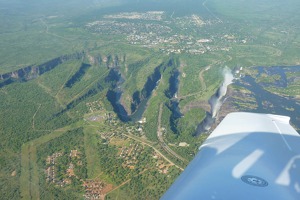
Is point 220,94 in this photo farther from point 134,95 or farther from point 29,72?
point 29,72

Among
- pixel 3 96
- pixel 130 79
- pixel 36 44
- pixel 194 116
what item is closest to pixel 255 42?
pixel 130 79

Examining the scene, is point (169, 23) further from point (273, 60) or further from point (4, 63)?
point (4, 63)

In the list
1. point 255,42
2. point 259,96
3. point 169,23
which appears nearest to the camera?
point 259,96

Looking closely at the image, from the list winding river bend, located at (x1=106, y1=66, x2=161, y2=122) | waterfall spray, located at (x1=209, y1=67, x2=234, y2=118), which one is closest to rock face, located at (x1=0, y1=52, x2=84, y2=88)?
winding river bend, located at (x1=106, y1=66, x2=161, y2=122)

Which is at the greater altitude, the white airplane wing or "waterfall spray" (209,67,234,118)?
the white airplane wing

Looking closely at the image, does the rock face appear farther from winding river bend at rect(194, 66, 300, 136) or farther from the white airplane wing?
the white airplane wing

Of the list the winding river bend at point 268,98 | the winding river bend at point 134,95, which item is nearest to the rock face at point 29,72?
the winding river bend at point 134,95

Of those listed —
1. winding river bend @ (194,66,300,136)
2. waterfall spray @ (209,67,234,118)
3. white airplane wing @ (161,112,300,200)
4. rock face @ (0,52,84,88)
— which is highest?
white airplane wing @ (161,112,300,200)

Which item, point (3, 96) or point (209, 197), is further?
point (3, 96)

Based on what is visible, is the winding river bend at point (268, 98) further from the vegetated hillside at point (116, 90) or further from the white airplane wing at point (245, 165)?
the white airplane wing at point (245, 165)
